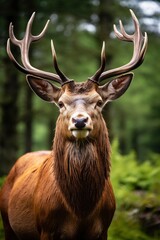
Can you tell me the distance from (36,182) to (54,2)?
6843 mm

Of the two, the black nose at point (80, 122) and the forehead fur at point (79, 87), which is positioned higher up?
the forehead fur at point (79, 87)

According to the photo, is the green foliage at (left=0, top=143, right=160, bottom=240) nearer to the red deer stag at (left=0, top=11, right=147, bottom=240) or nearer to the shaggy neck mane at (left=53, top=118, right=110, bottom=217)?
the red deer stag at (left=0, top=11, right=147, bottom=240)

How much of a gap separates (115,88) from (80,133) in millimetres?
1023

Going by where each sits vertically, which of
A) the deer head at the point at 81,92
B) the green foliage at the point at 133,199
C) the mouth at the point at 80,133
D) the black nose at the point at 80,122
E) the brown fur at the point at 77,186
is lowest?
the green foliage at the point at 133,199

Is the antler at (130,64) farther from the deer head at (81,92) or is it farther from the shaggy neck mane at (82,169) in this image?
the shaggy neck mane at (82,169)

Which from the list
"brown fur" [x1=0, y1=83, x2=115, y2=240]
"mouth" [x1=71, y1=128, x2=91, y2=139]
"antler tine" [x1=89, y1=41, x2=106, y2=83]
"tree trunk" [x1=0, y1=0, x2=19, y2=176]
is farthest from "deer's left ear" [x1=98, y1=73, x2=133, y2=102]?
"tree trunk" [x1=0, y1=0, x2=19, y2=176]

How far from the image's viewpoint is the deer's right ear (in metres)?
5.66

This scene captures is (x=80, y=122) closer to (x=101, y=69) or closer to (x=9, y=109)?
(x=101, y=69)

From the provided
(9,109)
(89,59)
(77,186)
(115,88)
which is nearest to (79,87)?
(115,88)

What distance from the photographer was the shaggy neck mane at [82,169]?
5125 millimetres

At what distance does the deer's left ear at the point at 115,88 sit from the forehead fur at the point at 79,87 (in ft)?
0.97

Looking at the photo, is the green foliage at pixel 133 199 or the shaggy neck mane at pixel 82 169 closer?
the shaggy neck mane at pixel 82 169

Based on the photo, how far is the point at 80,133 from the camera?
4.82 meters

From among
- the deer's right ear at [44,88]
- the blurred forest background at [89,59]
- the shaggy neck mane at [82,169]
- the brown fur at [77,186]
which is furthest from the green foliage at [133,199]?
the deer's right ear at [44,88]
